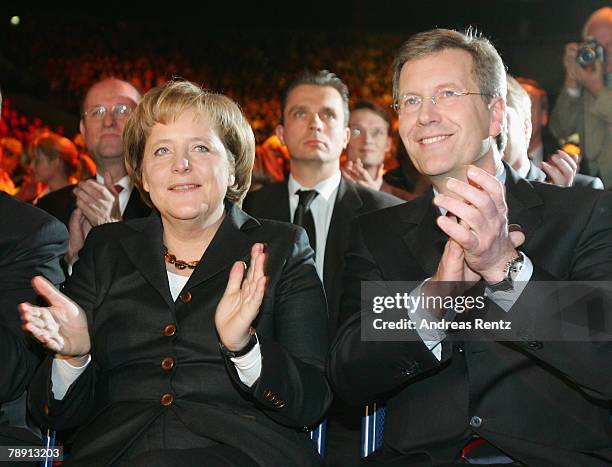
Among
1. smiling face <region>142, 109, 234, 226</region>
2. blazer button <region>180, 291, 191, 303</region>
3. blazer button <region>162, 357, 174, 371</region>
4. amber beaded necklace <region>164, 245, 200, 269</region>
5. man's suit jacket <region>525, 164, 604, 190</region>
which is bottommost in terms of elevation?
blazer button <region>162, 357, 174, 371</region>

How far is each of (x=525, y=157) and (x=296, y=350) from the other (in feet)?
5.34

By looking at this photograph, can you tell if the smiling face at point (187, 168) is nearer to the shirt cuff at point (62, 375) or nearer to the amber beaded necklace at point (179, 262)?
the amber beaded necklace at point (179, 262)

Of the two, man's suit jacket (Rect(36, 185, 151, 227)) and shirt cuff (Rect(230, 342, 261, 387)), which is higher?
man's suit jacket (Rect(36, 185, 151, 227))

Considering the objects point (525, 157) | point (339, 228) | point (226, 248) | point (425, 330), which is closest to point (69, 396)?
point (226, 248)

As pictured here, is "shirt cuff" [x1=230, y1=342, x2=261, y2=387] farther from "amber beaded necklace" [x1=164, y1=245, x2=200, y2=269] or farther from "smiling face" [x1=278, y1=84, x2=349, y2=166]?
"smiling face" [x1=278, y1=84, x2=349, y2=166]

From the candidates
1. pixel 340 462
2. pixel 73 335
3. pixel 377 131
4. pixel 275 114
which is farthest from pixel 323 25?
pixel 73 335

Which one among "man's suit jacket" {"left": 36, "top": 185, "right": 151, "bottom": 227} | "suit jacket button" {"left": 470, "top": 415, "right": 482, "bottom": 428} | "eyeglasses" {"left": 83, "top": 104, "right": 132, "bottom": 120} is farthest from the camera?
"eyeglasses" {"left": 83, "top": 104, "right": 132, "bottom": 120}

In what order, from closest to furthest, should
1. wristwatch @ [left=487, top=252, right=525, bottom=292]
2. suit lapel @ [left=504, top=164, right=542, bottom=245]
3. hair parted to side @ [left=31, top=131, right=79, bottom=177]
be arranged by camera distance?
wristwatch @ [left=487, top=252, right=525, bottom=292] → suit lapel @ [left=504, top=164, right=542, bottom=245] → hair parted to side @ [left=31, top=131, right=79, bottom=177]

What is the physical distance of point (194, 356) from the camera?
7.98ft

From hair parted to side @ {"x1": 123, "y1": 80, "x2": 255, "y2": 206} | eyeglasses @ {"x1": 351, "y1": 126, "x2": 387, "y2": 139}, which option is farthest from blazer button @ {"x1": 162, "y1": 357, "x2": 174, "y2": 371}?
eyeglasses @ {"x1": 351, "y1": 126, "x2": 387, "y2": 139}

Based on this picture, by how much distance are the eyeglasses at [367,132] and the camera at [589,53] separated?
1467 millimetres

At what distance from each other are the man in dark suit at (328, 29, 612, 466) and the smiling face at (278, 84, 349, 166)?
5.50ft

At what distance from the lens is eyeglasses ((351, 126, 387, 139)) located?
5305mm

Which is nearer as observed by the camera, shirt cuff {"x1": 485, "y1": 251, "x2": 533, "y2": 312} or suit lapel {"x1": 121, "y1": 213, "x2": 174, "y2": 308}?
shirt cuff {"x1": 485, "y1": 251, "x2": 533, "y2": 312}
